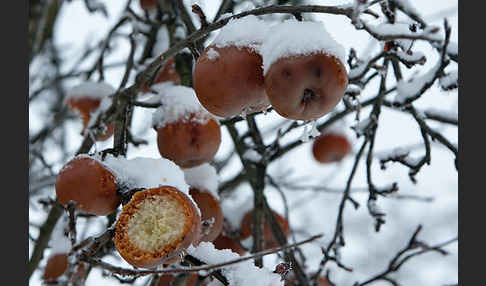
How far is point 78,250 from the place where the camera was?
0.94 meters

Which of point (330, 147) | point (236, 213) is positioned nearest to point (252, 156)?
point (236, 213)

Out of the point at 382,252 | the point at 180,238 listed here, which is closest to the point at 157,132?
the point at 180,238

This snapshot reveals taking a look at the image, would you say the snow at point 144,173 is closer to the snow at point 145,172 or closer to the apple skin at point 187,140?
the snow at point 145,172

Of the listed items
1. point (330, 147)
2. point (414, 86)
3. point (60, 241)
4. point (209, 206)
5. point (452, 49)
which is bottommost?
point (60, 241)

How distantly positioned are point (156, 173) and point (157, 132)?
37 cm

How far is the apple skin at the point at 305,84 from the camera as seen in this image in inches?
40.1

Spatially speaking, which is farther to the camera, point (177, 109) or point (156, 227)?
point (177, 109)

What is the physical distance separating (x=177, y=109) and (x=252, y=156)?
1.85 ft

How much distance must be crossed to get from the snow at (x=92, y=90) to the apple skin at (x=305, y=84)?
126 centimetres

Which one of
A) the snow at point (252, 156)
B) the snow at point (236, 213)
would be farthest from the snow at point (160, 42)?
the snow at point (236, 213)

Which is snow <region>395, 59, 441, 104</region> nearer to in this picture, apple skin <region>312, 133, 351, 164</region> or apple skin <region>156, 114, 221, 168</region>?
apple skin <region>156, 114, 221, 168</region>

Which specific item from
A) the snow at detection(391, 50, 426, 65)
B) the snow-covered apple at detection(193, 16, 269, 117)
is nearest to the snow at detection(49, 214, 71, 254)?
the snow-covered apple at detection(193, 16, 269, 117)

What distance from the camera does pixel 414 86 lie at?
5.21 feet

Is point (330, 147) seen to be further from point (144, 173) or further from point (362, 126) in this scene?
point (144, 173)
